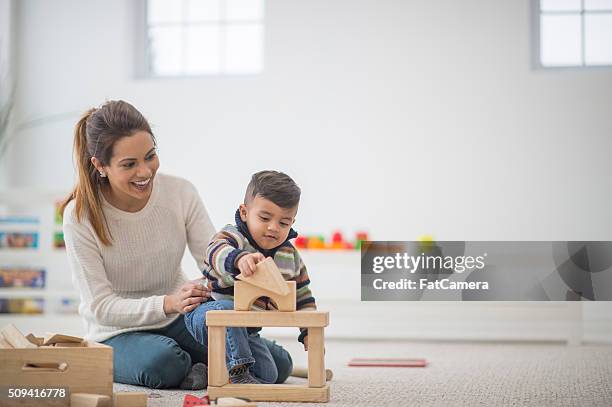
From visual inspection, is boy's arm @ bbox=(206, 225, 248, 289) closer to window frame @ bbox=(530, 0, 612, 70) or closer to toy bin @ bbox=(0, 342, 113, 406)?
toy bin @ bbox=(0, 342, 113, 406)

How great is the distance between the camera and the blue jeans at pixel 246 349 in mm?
1464

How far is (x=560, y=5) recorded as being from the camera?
10.0 feet

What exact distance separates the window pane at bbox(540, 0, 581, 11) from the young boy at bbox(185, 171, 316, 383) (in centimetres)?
189

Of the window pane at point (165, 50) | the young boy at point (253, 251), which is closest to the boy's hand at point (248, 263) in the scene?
the young boy at point (253, 251)

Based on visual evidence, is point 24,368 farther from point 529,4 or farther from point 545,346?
point 529,4

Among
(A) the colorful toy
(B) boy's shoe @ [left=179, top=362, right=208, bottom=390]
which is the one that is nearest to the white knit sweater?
(B) boy's shoe @ [left=179, top=362, right=208, bottom=390]

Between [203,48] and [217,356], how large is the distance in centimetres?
232

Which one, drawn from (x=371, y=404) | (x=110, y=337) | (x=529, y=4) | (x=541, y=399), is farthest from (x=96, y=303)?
(x=529, y=4)

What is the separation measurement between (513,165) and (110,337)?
1952 millimetres

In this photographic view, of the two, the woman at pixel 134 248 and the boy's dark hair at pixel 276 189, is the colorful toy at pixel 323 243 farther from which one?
the boy's dark hair at pixel 276 189

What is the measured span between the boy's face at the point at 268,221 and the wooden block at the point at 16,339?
40cm

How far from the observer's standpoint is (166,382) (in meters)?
1.64

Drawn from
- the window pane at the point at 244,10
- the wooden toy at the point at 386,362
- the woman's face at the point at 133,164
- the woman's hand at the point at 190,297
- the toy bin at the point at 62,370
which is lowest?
the wooden toy at the point at 386,362

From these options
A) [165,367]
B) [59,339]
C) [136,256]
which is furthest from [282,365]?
[59,339]
